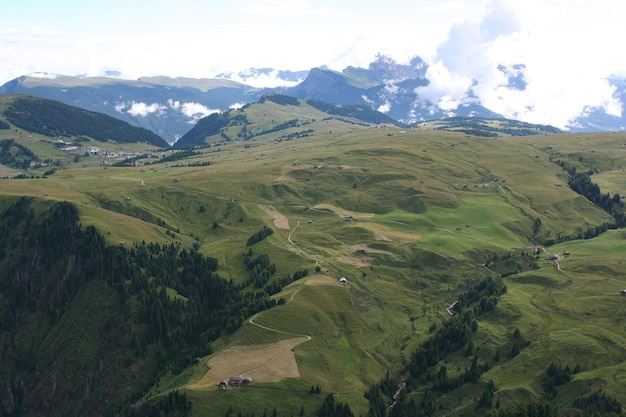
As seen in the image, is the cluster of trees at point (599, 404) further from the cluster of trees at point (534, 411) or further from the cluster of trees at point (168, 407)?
the cluster of trees at point (168, 407)

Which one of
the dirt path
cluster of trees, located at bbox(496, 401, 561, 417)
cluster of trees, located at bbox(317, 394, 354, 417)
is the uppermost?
cluster of trees, located at bbox(496, 401, 561, 417)

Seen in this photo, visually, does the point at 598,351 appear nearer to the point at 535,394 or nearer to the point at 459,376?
the point at 535,394

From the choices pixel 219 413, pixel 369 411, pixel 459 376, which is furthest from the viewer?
pixel 459 376

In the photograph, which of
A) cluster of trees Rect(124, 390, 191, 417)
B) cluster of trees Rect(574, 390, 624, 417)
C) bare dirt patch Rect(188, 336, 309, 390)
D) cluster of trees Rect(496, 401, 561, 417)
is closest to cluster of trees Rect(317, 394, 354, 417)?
bare dirt patch Rect(188, 336, 309, 390)

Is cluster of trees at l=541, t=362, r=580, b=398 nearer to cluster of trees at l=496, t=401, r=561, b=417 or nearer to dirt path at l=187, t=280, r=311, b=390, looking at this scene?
cluster of trees at l=496, t=401, r=561, b=417

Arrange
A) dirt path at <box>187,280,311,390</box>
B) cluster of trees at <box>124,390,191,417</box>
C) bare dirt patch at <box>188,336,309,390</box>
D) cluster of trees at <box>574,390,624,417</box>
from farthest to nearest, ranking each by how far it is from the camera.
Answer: bare dirt patch at <box>188,336,309,390</box> < dirt path at <box>187,280,311,390</box> < cluster of trees at <box>124,390,191,417</box> < cluster of trees at <box>574,390,624,417</box>

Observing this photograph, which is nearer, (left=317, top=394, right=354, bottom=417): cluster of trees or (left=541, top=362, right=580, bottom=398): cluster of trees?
(left=317, top=394, right=354, bottom=417): cluster of trees

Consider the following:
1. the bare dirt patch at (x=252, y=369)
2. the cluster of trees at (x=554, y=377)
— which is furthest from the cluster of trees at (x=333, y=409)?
the cluster of trees at (x=554, y=377)

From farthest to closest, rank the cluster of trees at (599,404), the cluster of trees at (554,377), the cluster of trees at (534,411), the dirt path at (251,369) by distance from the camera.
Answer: the dirt path at (251,369) < the cluster of trees at (554,377) < the cluster of trees at (599,404) < the cluster of trees at (534,411)

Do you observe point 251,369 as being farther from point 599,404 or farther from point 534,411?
point 599,404

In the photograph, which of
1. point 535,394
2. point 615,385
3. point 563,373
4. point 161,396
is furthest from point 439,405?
point 161,396

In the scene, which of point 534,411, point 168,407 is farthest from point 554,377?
point 168,407
